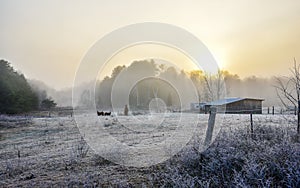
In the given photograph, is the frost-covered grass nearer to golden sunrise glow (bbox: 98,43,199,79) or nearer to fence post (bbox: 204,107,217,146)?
fence post (bbox: 204,107,217,146)

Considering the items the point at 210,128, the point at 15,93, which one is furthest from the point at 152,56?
the point at 15,93

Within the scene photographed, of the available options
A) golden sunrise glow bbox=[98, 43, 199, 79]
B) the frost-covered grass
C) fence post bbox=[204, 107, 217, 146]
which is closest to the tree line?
golden sunrise glow bbox=[98, 43, 199, 79]

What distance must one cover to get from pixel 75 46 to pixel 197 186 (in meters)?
10.5

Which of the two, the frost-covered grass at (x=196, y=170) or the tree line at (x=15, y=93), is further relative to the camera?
the tree line at (x=15, y=93)

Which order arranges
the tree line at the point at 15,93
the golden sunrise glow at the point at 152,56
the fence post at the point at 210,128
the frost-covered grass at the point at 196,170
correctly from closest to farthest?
the frost-covered grass at the point at 196,170, the fence post at the point at 210,128, the golden sunrise glow at the point at 152,56, the tree line at the point at 15,93

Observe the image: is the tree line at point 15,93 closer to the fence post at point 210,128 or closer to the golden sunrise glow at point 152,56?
the golden sunrise glow at point 152,56

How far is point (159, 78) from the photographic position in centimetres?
996

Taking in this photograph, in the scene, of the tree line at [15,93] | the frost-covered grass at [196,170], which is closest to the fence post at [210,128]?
the frost-covered grass at [196,170]

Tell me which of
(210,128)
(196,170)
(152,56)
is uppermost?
(152,56)

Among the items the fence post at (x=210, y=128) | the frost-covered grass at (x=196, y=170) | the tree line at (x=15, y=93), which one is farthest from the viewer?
the tree line at (x=15, y=93)

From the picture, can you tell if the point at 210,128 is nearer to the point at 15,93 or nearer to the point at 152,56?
Answer: the point at 152,56

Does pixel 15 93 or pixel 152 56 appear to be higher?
pixel 152 56

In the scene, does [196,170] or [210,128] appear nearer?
[196,170]

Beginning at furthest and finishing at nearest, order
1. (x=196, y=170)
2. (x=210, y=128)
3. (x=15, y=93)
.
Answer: (x=15, y=93) → (x=210, y=128) → (x=196, y=170)
